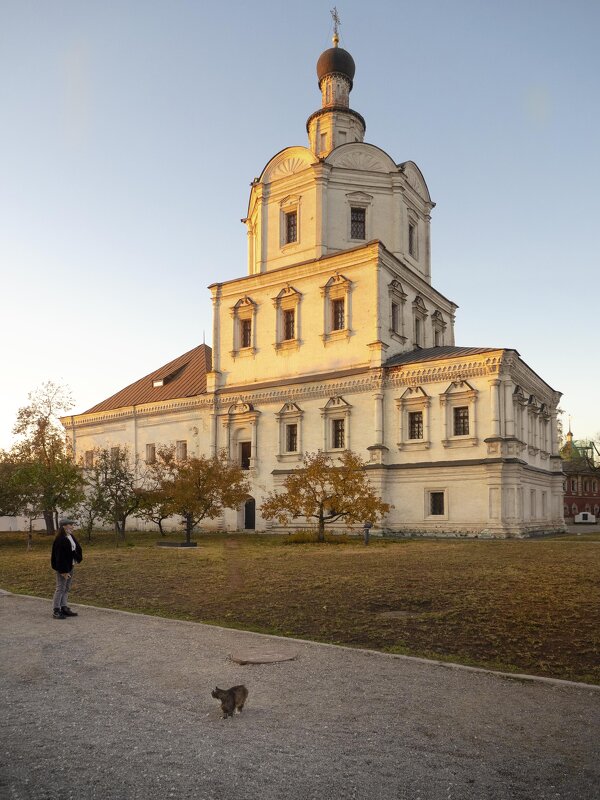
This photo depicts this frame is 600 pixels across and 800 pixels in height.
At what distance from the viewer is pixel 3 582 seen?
53.6 feet

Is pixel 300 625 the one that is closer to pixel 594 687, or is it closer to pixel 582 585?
pixel 594 687

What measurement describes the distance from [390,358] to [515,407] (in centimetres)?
719

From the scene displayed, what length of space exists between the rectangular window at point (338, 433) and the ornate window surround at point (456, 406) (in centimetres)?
595

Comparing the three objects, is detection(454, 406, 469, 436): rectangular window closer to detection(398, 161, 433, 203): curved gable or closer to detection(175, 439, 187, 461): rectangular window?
detection(398, 161, 433, 203): curved gable

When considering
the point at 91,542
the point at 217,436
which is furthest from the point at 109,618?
the point at 217,436

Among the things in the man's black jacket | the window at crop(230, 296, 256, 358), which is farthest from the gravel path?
the window at crop(230, 296, 256, 358)

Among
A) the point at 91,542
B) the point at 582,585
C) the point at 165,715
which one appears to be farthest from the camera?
the point at 91,542

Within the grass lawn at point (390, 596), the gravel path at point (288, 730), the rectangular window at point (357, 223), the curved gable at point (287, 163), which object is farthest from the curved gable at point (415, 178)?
the gravel path at point (288, 730)

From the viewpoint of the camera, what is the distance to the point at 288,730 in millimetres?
5586

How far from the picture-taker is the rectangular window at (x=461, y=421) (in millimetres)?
33938

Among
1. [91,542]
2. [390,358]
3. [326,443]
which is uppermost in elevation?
[390,358]

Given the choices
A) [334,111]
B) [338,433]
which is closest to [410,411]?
[338,433]

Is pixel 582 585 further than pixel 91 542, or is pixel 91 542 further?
pixel 91 542

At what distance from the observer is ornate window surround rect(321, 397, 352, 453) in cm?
3681
